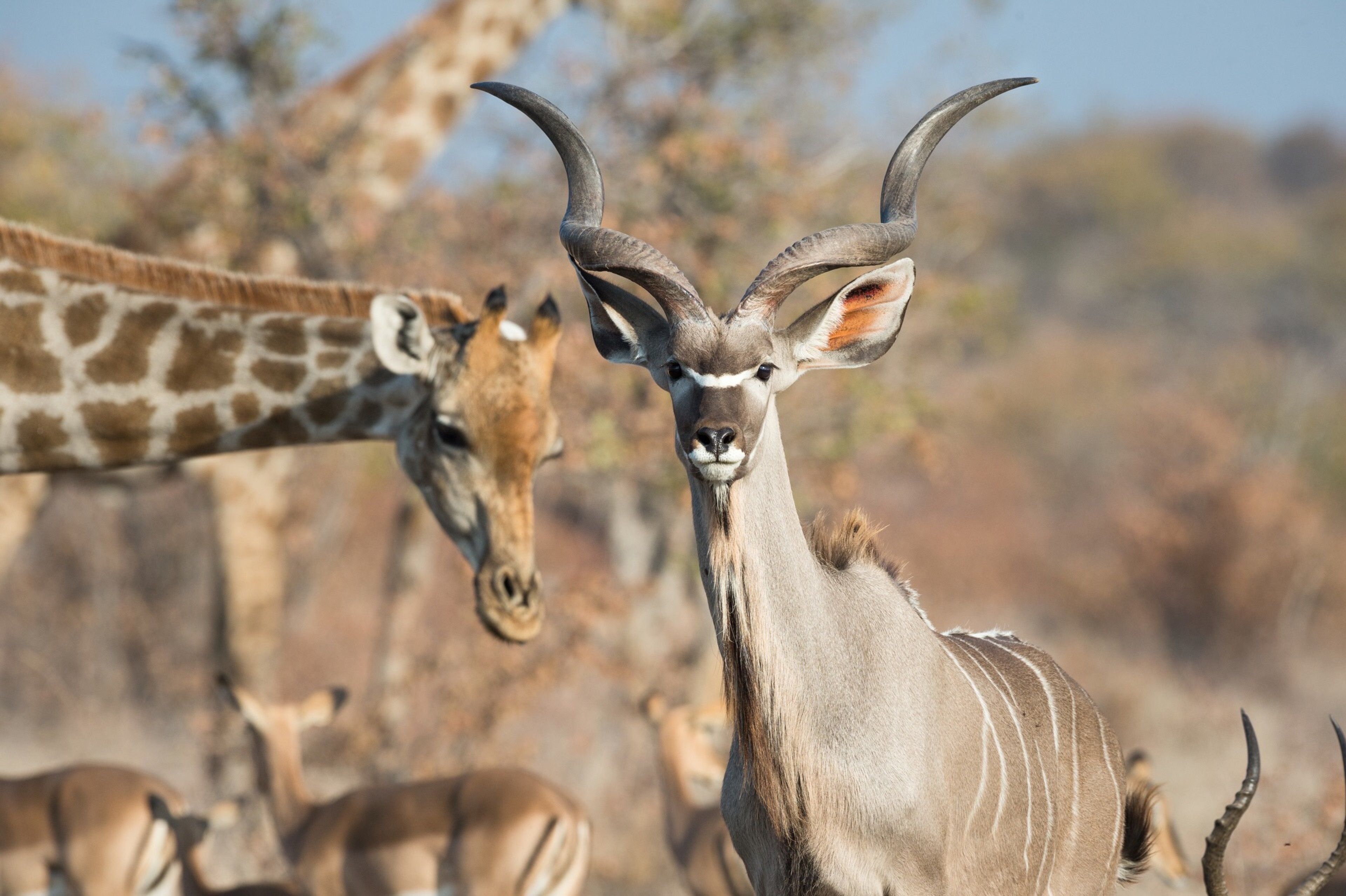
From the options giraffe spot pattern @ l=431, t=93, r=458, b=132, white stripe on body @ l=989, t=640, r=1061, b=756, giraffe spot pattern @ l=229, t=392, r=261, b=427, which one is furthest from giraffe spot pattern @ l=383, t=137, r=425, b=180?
white stripe on body @ l=989, t=640, r=1061, b=756

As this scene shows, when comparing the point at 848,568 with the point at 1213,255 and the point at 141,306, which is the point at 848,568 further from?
the point at 1213,255

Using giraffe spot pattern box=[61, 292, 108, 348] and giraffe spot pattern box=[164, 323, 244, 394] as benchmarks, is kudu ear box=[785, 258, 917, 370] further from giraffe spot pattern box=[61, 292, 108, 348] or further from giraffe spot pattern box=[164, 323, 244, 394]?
giraffe spot pattern box=[61, 292, 108, 348]

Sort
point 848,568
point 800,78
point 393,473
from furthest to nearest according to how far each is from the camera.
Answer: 1. point 393,473
2. point 800,78
3. point 848,568

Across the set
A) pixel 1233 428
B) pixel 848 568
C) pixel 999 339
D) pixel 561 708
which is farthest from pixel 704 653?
pixel 1233 428

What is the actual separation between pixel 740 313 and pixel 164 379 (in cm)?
265

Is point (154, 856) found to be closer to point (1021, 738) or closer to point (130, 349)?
point (130, 349)

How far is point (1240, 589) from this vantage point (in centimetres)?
1330

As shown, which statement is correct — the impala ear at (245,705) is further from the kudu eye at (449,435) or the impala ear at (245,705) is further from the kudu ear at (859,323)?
the kudu ear at (859,323)

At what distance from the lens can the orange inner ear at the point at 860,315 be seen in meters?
4.17

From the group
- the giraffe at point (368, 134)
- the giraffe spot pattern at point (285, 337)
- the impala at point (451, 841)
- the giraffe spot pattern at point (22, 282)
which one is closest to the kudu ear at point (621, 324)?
the giraffe spot pattern at point (285, 337)

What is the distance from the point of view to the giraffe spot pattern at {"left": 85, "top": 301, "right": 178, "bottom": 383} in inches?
219

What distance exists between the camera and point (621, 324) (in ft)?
13.8

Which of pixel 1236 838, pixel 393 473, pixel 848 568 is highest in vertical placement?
pixel 393 473

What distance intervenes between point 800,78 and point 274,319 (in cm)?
679
